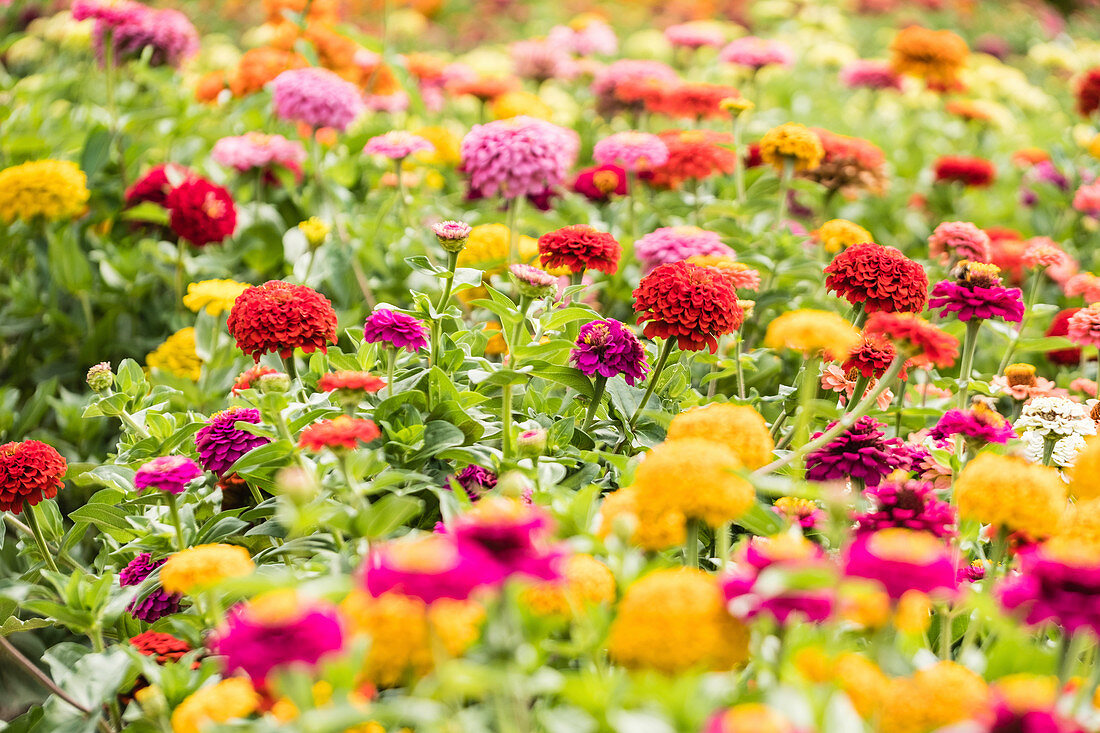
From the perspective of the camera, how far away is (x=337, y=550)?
155cm

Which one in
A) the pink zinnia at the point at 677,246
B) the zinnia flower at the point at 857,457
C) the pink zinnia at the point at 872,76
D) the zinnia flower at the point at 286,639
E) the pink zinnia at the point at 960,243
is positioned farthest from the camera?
the pink zinnia at the point at 872,76

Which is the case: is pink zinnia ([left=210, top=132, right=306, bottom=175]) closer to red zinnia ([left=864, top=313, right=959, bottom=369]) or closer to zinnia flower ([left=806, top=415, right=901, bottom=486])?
zinnia flower ([left=806, top=415, right=901, bottom=486])

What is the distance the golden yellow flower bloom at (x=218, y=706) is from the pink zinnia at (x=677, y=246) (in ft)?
5.32

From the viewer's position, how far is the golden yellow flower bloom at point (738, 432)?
1.34m

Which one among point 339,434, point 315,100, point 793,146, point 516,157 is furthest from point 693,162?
point 339,434

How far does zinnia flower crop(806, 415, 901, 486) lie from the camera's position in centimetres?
172

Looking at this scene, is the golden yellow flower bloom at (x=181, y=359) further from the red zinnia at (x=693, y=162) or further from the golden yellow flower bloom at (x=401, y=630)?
the golden yellow flower bloom at (x=401, y=630)

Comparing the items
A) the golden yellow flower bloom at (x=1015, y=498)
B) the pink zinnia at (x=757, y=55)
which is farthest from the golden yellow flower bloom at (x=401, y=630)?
the pink zinnia at (x=757, y=55)

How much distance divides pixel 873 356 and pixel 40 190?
99.3 inches

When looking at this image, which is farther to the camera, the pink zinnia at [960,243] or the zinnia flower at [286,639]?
the pink zinnia at [960,243]

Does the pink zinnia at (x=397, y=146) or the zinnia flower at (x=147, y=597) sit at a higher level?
the pink zinnia at (x=397, y=146)

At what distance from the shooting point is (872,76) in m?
4.95

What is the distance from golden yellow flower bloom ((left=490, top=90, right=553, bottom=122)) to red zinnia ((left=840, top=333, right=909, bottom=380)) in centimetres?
220

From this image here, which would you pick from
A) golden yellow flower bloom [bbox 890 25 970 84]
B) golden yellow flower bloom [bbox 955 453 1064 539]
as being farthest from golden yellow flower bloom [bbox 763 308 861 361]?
golden yellow flower bloom [bbox 890 25 970 84]
